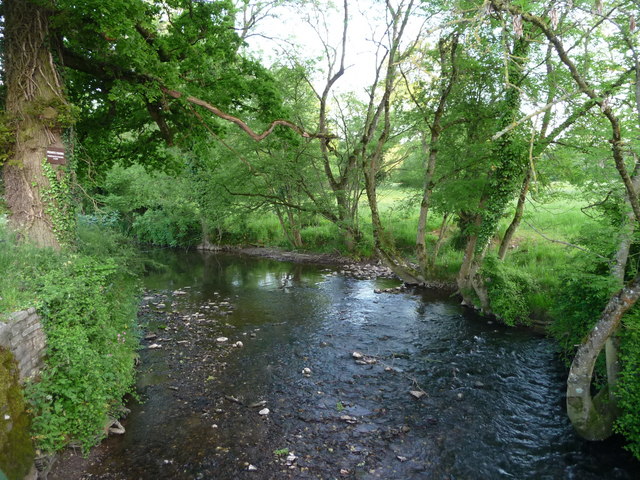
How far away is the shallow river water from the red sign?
461cm

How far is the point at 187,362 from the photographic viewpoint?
858 centimetres

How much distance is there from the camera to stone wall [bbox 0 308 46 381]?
4.42 meters

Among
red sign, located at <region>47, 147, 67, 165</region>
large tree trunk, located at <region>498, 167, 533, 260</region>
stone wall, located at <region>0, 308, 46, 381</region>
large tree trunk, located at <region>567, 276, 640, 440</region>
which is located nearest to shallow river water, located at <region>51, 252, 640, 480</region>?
large tree trunk, located at <region>567, 276, 640, 440</region>

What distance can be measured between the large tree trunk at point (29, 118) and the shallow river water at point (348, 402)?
380 cm

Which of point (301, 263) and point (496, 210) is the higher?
point (496, 210)

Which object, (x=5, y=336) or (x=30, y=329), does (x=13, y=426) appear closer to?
(x=5, y=336)

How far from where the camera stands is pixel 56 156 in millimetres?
6809

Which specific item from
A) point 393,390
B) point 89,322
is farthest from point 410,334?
point 89,322

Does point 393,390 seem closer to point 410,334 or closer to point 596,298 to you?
point 410,334

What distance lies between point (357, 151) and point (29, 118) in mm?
13853

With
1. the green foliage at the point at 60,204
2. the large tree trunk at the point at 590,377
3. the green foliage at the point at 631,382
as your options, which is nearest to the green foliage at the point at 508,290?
the large tree trunk at the point at 590,377

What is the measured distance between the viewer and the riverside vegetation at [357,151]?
519cm

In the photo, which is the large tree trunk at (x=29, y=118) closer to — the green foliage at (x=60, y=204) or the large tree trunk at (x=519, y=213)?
the green foliage at (x=60, y=204)

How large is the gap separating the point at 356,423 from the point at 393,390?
1450 mm
